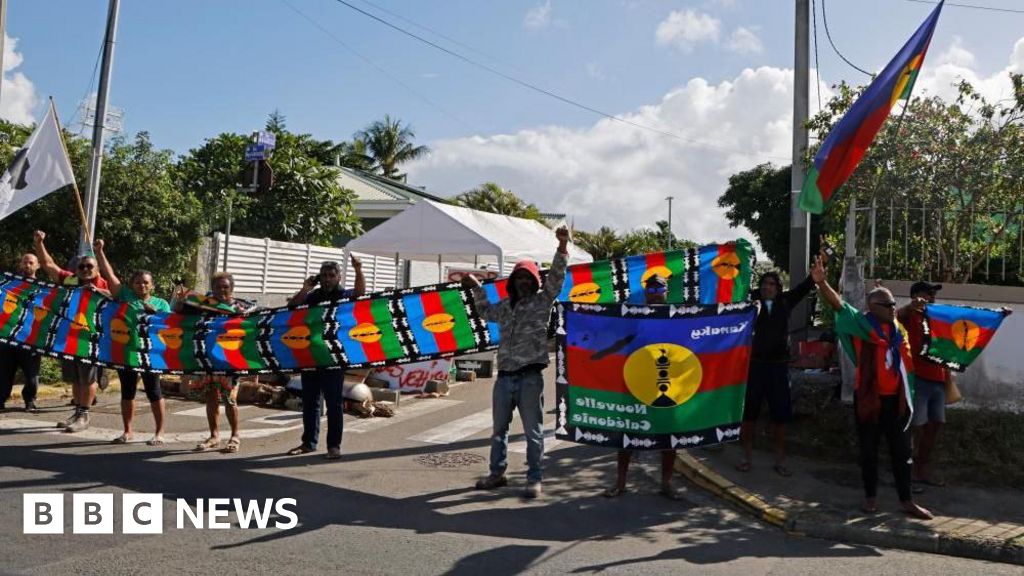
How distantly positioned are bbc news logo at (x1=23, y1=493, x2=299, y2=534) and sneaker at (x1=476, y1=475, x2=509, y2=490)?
157 centimetres

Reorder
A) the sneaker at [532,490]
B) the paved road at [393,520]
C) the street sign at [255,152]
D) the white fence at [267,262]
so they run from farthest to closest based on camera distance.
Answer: the white fence at [267,262] → the street sign at [255,152] → the sneaker at [532,490] → the paved road at [393,520]

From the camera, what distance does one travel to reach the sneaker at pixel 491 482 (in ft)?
23.3

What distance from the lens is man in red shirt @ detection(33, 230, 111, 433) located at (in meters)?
8.88

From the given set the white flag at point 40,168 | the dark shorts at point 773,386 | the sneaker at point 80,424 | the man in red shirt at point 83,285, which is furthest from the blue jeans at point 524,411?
the white flag at point 40,168

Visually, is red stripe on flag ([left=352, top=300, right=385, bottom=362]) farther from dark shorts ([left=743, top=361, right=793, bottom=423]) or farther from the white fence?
the white fence

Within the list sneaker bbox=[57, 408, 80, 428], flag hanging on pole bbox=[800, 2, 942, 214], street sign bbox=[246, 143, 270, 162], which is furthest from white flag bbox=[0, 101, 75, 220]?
flag hanging on pole bbox=[800, 2, 942, 214]

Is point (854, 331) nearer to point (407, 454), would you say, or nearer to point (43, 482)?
point (407, 454)

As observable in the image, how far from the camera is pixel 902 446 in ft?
21.3

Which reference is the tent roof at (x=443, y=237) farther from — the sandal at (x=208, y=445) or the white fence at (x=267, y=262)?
the sandal at (x=208, y=445)

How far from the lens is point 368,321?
815cm

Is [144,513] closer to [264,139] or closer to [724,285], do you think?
[724,285]

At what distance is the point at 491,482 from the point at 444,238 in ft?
27.4

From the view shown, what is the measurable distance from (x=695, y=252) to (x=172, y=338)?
5.41 meters

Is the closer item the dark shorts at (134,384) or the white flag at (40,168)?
the dark shorts at (134,384)
